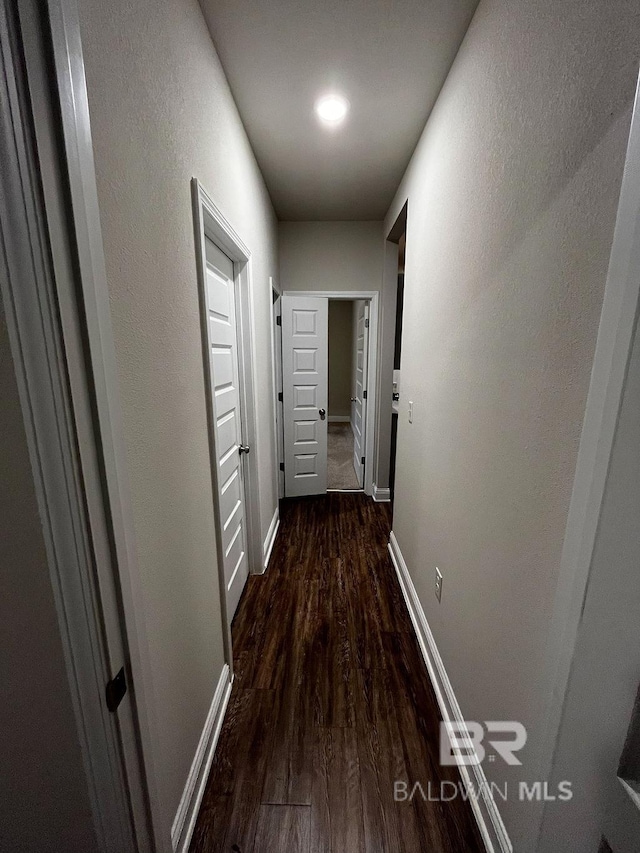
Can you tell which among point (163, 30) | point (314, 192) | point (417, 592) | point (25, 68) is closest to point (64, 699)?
point (25, 68)

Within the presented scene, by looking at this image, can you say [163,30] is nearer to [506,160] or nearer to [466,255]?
[506,160]

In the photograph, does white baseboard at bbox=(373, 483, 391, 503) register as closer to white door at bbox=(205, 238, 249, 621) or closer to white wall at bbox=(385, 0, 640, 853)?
white door at bbox=(205, 238, 249, 621)

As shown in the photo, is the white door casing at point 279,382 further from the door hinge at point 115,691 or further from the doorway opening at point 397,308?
the door hinge at point 115,691

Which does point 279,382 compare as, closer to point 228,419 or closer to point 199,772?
point 228,419

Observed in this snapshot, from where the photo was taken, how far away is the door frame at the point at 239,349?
1186mm

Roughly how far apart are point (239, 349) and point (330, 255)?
1.72 m

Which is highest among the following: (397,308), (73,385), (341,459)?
(397,308)

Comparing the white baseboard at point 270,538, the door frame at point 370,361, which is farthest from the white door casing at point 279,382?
the white baseboard at point 270,538

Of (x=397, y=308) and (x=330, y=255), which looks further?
(x=397, y=308)

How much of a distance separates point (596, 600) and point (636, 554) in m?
0.11

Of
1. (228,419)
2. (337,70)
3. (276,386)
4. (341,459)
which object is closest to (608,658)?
(228,419)

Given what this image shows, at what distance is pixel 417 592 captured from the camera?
6.00 feet

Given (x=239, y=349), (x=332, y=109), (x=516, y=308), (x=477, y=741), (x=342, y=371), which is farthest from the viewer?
(x=342, y=371)

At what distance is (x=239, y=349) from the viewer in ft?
6.40
